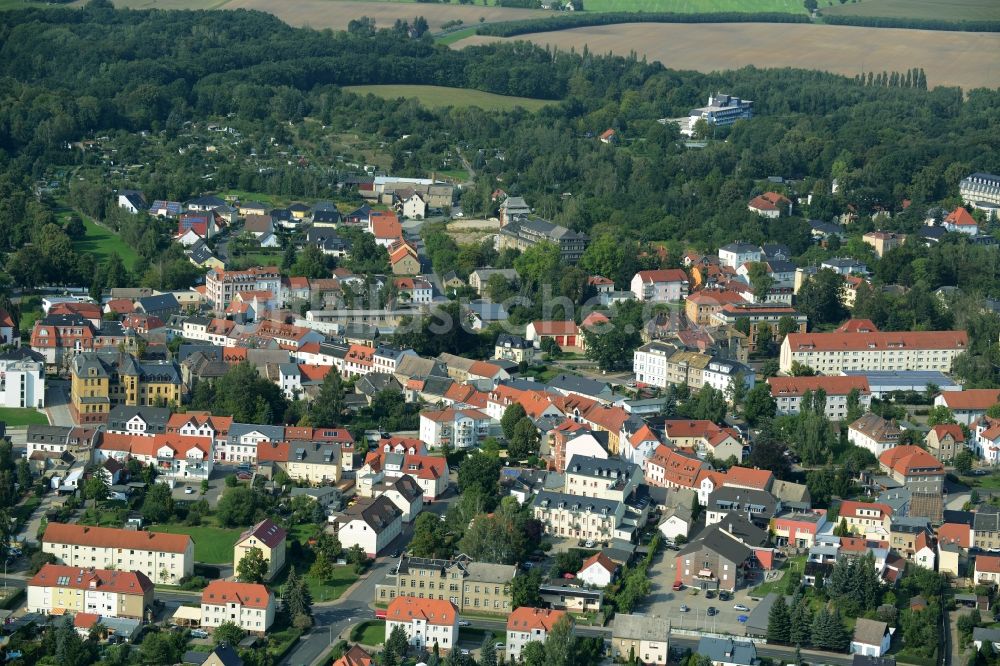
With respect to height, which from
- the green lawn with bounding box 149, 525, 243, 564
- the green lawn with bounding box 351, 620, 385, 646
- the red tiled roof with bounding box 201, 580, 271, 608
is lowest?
the green lawn with bounding box 149, 525, 243, 564

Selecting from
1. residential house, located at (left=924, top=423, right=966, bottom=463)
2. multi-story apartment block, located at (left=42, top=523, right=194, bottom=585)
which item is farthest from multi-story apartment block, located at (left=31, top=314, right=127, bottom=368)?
residential house, located at (left=924, top=423, right=966, bottom=463)

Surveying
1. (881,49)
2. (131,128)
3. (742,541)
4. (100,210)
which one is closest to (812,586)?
(742,541)

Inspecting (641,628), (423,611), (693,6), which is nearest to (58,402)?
(423,611)

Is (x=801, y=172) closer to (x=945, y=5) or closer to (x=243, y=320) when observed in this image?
(x=243, y=320)

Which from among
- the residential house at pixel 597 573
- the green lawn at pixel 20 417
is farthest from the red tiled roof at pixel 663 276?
the residential house at pixel 597 573

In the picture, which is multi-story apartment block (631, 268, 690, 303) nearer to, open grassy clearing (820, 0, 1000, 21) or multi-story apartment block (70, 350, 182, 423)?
multi-story apartment block (70, 350, 182, 423)
